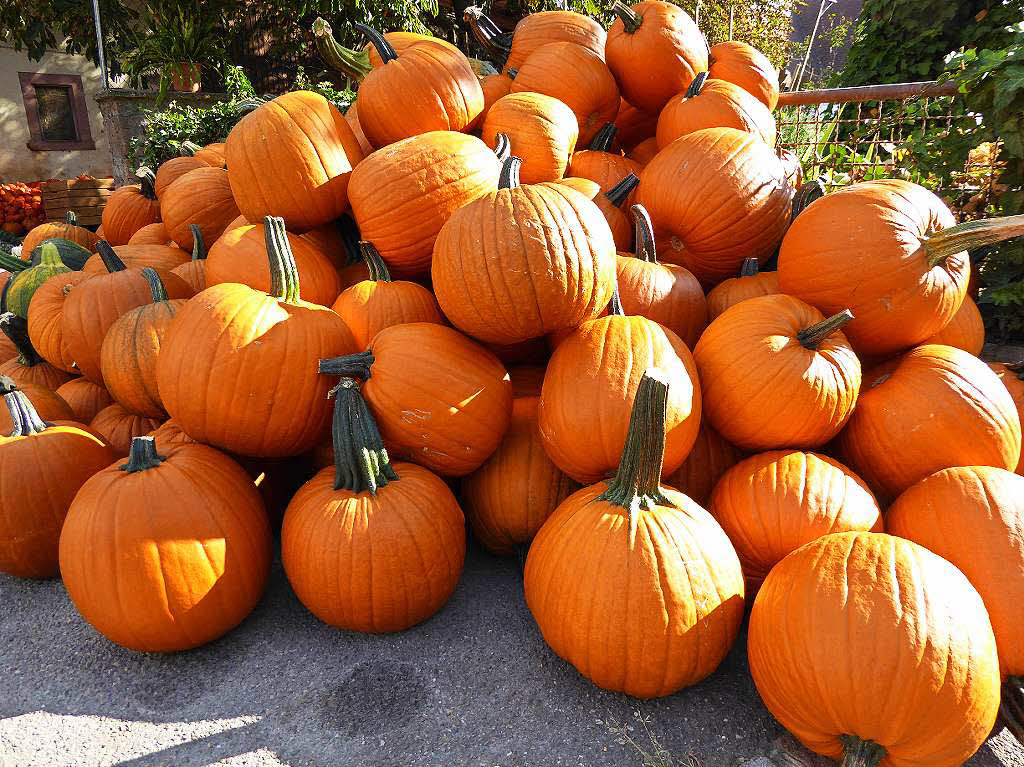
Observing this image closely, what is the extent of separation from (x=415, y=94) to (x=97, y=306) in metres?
1.68

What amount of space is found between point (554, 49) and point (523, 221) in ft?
6.70

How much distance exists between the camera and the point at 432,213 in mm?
2410

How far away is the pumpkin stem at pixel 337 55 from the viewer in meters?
3.25

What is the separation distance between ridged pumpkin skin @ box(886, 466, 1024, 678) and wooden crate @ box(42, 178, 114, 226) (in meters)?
9.37

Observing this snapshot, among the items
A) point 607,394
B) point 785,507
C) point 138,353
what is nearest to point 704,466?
point 785,507

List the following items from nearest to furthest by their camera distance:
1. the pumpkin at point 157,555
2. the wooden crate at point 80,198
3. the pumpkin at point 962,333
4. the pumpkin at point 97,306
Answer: the pumpkin at point 157,555 < the pumpkin at point 962,333 < the pumpkin at point 97,306 < the wooden crate at point 80,198

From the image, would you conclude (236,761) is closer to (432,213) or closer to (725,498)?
(725,498)

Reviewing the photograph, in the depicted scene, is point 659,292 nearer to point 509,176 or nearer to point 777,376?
point 777,376

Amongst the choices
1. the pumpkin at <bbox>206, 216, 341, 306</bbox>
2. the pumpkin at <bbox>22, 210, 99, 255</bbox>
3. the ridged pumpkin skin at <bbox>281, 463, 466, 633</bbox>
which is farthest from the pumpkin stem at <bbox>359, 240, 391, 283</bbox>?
the pumpkin at <bbox>22, 210, 99, 255</bbox>

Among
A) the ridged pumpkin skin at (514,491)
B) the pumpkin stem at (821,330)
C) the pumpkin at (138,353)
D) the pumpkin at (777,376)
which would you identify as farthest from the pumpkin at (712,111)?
the pumpkin at (138,353)

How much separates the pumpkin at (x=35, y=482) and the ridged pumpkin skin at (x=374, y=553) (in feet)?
2.79

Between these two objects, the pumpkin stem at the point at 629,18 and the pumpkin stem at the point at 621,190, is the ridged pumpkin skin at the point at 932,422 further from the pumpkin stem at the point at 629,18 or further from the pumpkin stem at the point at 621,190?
the pumpkin stem at the point at 629,18

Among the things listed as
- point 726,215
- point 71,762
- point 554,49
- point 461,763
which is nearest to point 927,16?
point 554,49

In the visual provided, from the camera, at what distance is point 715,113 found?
3.13m
